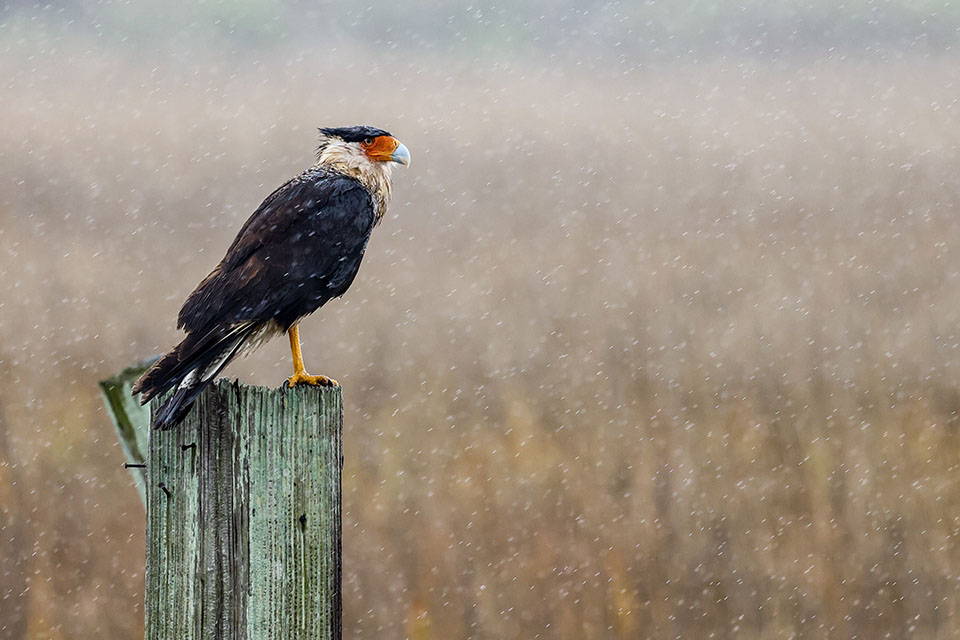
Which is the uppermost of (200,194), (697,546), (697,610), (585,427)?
(200,194)

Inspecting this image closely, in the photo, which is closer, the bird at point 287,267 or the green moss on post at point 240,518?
the green moss on post at point 240,518

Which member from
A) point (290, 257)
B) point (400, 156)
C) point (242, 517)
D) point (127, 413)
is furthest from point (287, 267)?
point (242, 517)

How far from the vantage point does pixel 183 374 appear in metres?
1.78

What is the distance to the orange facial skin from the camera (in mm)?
3336

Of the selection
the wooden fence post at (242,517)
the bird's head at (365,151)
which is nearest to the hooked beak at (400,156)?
the bird's head at (365,151)

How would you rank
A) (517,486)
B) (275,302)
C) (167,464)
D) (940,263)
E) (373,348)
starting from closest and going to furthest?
(167,464)
(275,302)
(517,486)
(373,348)
(940,263)

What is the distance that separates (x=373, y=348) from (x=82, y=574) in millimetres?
1597

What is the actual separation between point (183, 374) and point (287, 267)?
0.87 m

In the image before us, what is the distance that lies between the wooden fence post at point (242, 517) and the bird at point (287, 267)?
82 millimetres

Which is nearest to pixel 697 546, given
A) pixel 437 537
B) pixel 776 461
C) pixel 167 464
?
pixel 776 461

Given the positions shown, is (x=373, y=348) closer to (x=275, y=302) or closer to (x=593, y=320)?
(x=593, y=320)

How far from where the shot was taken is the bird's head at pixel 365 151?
3.31 m

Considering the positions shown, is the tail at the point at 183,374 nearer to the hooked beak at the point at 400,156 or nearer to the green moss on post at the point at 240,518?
the green moss on post at the point at 240,518

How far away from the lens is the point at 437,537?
3859mm
